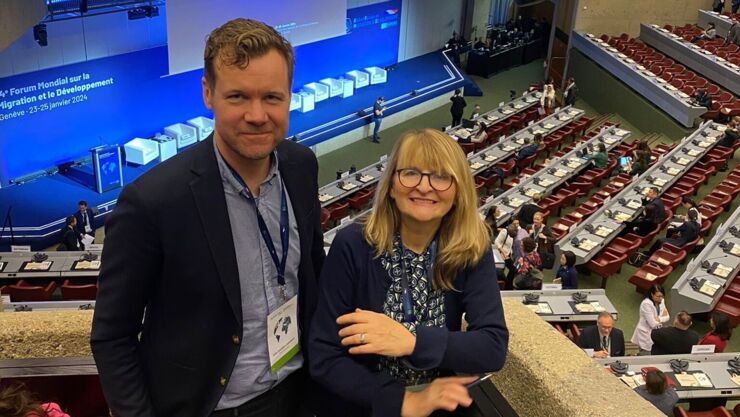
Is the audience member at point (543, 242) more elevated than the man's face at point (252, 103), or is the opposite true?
the man's face at point (252, 103)

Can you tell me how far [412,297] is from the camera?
5.96 feet

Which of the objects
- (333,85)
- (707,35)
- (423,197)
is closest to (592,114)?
(707,35)

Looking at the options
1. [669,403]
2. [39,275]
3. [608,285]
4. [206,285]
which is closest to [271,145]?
[206,285]

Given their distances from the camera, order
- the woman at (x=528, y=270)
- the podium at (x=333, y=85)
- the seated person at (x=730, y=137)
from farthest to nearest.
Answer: the podium at (x=333, y=85) < the seated person at (x=730, y=137) < the woman at (x=528, y=270)

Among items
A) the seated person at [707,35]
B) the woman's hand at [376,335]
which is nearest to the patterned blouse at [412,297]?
the woman's hand at [376,335]

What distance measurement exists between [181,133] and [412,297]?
11.5 meters

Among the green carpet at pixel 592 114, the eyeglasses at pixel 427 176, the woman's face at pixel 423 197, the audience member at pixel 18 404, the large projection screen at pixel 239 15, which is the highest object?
the eyeglasses at pixel 427 176

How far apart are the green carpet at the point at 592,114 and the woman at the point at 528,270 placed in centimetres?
144

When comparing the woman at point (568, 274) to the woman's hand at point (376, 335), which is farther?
the woman at point (568, 274)

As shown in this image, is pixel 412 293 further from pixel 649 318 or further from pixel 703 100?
pixel 703 100

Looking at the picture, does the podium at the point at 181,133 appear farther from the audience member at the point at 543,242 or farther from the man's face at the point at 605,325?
the man's face at the point at 605,325

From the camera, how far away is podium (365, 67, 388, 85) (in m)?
17.5

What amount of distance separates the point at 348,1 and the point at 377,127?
11.6ft

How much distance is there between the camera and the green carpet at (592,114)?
9.39 m
